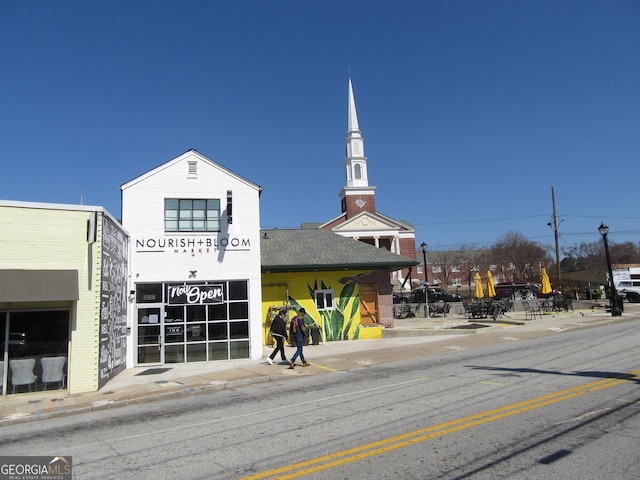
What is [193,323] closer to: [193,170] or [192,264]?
[192,264]

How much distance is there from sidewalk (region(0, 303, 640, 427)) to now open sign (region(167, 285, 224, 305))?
223cm

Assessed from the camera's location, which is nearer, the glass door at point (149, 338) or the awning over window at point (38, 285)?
the awning over window at point (38, 285)

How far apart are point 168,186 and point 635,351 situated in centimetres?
1613

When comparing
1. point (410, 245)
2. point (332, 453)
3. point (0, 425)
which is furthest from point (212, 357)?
point (410, 245)

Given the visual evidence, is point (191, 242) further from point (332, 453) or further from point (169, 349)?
point (332, 453)

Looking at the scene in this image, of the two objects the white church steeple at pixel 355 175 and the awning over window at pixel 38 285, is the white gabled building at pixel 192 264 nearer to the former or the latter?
the awning over window at pixel 38 285

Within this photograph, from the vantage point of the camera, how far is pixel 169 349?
17234 mm

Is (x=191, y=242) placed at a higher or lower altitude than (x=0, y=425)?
higher

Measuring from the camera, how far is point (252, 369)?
48.9 ft

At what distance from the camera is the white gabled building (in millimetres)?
17266

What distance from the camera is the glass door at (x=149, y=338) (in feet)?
56.0

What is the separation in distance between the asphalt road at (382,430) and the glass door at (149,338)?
6150mm

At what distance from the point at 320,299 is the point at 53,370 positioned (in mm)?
11376

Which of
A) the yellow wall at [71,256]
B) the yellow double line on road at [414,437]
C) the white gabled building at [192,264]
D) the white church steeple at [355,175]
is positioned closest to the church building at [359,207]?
the white church steeple at [355,175]
